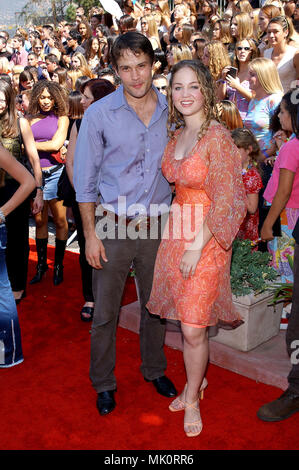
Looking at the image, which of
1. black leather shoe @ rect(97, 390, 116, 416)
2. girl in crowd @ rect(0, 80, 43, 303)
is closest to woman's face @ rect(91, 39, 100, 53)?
girl in crowd @ rect(0, 80, 43, 303)

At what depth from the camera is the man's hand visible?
2.88 meters

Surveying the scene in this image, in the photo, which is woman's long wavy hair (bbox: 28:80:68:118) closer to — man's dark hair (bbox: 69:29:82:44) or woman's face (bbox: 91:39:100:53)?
woman's face (bbox: 91:39:100:53)

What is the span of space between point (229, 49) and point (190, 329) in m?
5.33

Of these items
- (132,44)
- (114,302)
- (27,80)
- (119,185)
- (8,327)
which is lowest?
(8,327)

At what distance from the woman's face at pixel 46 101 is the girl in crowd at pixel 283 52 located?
2496 mm

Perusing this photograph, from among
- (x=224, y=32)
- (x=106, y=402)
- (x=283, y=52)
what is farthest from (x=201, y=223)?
(x=224, y=32)

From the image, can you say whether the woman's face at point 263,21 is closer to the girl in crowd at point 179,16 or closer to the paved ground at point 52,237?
the girl in crowd at point 179,16

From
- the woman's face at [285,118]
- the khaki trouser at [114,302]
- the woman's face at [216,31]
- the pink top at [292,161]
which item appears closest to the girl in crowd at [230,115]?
the pink top at [292,161]

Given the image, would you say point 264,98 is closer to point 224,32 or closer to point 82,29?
point 224,32

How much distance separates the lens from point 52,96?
5.25 metres

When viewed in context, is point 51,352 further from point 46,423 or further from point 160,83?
point 160,83

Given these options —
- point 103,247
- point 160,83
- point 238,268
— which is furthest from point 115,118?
point 160,83

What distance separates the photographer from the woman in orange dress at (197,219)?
2.61 metres

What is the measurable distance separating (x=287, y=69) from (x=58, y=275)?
3.30 m
